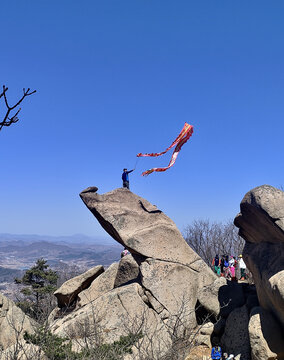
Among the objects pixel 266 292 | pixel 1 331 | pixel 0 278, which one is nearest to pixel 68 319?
pixel 1 331

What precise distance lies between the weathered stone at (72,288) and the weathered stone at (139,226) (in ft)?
11.6

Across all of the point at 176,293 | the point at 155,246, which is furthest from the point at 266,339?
the point at 155,246

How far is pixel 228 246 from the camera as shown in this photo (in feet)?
142

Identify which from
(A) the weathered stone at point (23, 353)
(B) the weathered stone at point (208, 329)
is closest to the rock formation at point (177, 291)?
(B) the weathered stone at point (208, 329)

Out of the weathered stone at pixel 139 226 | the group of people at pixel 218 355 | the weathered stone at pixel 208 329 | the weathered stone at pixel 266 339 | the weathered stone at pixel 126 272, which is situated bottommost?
the group of people at pixel 218 355

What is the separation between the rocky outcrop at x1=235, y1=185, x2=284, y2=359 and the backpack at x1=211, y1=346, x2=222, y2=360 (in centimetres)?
126

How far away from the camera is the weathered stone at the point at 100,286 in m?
17.4

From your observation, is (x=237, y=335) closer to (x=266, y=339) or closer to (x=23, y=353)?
(x=266, y=339)

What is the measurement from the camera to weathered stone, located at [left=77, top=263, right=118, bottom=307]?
17.4 m

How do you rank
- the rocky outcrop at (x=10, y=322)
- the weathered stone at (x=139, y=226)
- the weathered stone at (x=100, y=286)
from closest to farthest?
the rocky outcrop at (x=10, y=322) → the weathered stone at (x=139, y=226) → the weathered stone at (x=100, y=286)

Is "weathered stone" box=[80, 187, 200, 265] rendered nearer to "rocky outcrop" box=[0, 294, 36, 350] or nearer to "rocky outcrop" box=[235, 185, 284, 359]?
"rocky outcrop" box=[235, 185, 284, 359]

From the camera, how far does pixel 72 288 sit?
18062mm

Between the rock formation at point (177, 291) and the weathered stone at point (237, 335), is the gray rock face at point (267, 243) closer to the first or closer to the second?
the rock formation at point (177, 291)

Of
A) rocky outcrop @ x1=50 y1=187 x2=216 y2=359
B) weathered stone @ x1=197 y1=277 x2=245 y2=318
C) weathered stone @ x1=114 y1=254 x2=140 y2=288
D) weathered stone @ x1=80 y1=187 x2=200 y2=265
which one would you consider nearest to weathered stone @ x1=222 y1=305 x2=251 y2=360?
weathered stone @ x1=197 y1=277 x2=245 y2=318
